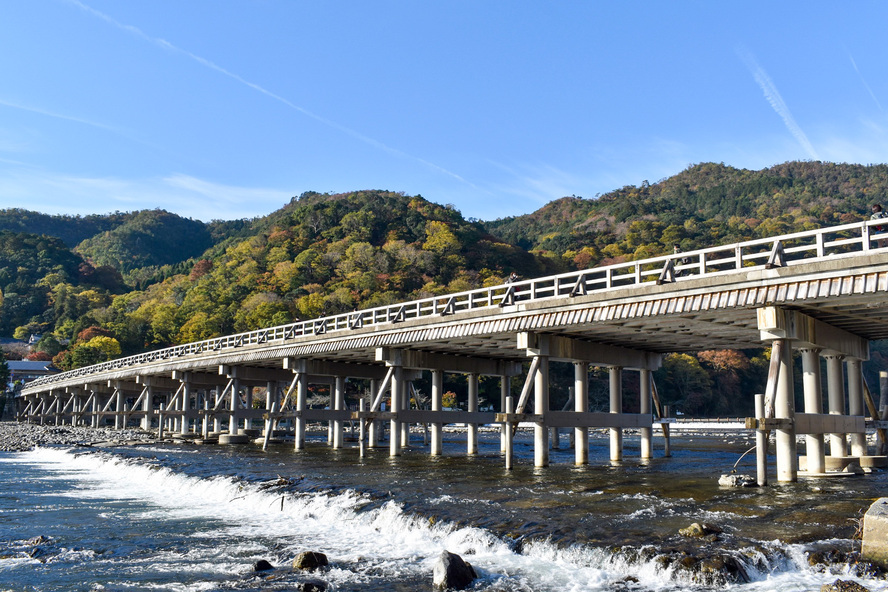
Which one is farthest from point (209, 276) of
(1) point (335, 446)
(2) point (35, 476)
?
(2) point (35, 476)

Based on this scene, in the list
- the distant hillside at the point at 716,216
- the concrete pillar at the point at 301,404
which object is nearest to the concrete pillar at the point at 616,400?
the concrete pillar at the point at 301,404

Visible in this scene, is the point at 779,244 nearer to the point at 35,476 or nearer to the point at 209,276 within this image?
the point at 35,476

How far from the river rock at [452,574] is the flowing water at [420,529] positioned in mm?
270

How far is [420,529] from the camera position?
15.9 meters

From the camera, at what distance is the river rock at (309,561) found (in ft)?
43.2

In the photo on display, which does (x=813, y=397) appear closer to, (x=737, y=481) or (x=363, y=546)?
(x=737, y=481)

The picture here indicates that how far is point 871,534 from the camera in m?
11.1

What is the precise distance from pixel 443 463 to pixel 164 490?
42.2 ft

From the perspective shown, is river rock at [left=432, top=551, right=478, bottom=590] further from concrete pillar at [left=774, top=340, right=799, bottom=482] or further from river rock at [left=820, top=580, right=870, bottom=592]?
concrete pillar at [left=774, top=340, right=799, bottom=482]

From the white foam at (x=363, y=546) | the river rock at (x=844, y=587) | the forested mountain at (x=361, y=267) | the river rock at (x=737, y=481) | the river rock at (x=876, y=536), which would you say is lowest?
the white foam at (x=363, y=546)

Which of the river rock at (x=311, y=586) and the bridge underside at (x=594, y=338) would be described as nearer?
the river rock at (x=311, y=586)

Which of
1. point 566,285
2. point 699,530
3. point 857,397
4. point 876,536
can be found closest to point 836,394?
point 857,397

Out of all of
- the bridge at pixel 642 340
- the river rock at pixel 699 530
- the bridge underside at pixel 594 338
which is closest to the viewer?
the river rock at pixel 699 530

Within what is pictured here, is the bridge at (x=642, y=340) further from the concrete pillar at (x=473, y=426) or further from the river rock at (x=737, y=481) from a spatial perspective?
the river rock at (x=737, y=481)
